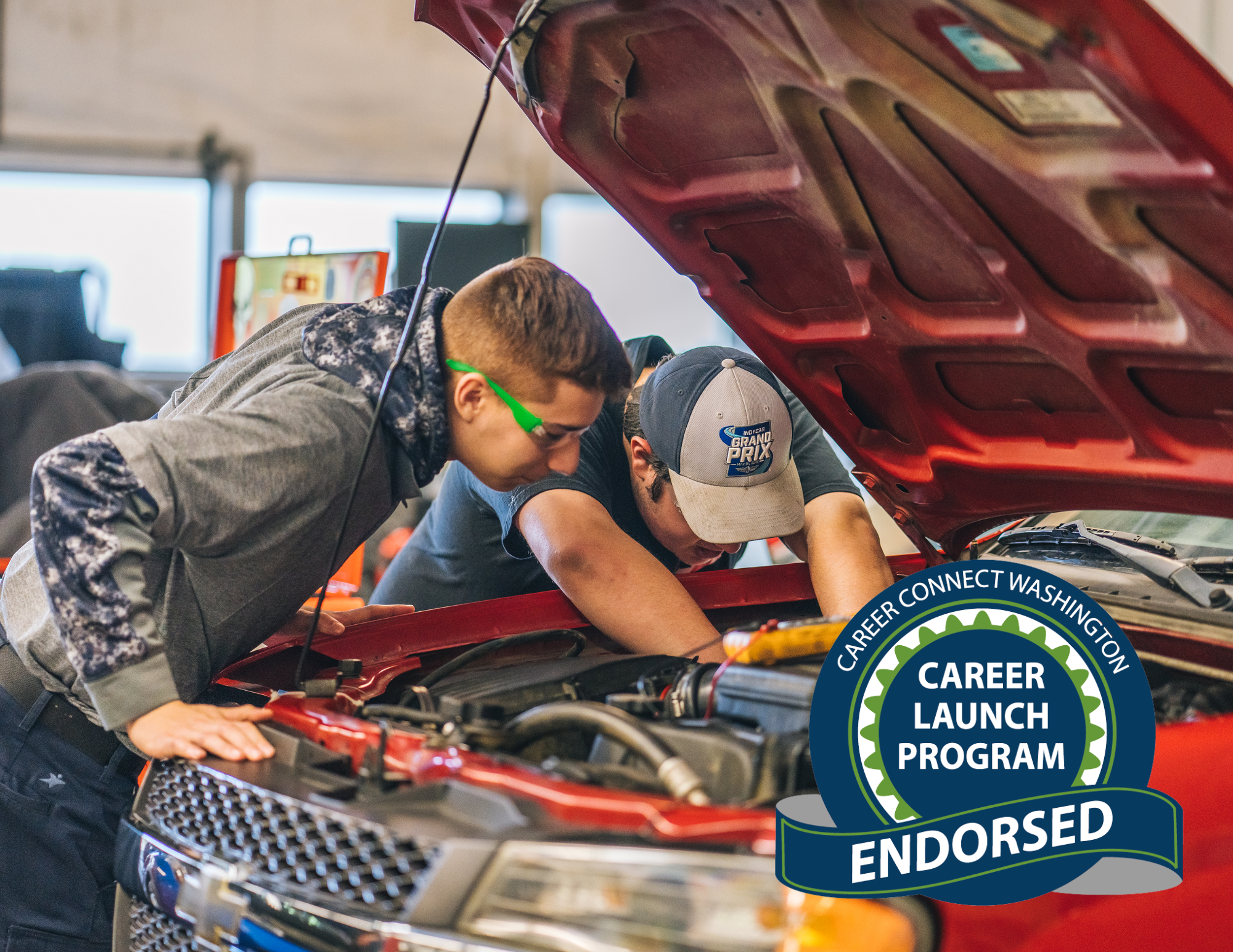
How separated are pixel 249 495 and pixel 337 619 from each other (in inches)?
20.6

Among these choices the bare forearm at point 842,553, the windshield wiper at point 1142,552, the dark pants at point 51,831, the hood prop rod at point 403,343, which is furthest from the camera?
the bare forearm at point 842,553

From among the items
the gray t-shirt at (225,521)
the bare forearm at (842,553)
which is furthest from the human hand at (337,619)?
the bare forearm at (842,553)

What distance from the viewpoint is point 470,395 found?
56.1 inches

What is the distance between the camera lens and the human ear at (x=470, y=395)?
141 cm

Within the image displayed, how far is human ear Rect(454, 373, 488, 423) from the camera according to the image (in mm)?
1412

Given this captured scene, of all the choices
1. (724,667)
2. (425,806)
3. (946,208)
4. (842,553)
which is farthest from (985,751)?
(842,553)

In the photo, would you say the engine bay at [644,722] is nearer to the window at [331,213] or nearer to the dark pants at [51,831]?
the dark pants at [51,831]

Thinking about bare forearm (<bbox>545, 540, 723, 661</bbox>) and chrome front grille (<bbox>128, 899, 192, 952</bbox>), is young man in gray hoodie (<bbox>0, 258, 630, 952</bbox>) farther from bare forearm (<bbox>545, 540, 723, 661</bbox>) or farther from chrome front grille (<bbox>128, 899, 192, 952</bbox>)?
bare forearm (<bbox>545, 540, 723, 661</bbox>)

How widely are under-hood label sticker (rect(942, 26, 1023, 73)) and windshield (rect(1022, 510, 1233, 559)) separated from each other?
871 mm

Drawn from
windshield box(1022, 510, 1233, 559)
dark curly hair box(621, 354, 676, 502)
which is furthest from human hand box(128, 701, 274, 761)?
windshield box(1022, 510, 1233, 559)

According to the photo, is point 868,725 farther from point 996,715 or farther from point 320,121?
point 320,121

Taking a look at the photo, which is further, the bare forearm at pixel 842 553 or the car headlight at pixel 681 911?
the bare forearm at pixel 842 553

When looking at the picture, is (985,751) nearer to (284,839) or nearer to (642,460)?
(284,839)

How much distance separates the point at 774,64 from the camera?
1185 millimetres
